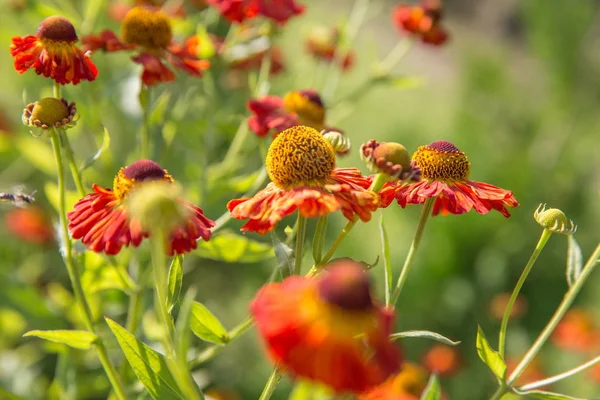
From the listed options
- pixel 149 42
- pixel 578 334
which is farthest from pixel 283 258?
pixel 578 334

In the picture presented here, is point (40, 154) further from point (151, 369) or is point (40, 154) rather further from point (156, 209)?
point (156, 209)

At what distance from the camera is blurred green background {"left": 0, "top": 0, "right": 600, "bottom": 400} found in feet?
3.73

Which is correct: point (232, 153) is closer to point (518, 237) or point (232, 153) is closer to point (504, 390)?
point (504, 390)

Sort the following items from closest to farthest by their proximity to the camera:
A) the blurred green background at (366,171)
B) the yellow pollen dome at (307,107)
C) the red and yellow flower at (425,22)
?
the yellow pollen dome at (307,107) → the blurred green background at (366,171) → the red and yellow flower at (425,22)

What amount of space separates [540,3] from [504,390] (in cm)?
254

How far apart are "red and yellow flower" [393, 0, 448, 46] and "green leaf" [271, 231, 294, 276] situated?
824mm

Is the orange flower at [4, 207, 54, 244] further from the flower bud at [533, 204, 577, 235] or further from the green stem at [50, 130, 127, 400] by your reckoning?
the flower bud at [533, 204, 577, 235]

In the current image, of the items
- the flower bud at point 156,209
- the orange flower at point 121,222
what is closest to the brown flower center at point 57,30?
the orange flower at point 121,222

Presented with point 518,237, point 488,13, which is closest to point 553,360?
point 518,237

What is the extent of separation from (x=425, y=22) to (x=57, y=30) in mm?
768

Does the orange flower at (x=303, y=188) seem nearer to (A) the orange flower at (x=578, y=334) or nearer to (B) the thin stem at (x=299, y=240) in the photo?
(B) the thin stem at (x=299, y=240)

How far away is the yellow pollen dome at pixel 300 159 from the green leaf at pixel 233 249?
0.24 metres

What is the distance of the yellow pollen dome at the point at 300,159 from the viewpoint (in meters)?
0.65

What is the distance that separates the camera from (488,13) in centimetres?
608
